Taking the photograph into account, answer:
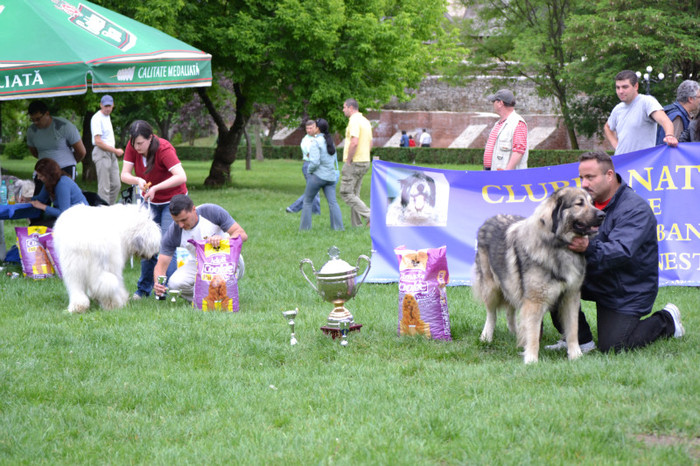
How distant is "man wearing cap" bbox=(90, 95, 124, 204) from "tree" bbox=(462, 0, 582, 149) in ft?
88.3

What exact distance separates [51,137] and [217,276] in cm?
493

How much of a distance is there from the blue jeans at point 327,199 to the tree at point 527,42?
25824 mm

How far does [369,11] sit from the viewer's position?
2248 cm

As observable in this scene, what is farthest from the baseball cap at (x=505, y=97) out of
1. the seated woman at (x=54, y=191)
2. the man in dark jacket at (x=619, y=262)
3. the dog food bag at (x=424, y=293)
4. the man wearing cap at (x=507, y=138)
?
the seated woman at (x=54, y=191)

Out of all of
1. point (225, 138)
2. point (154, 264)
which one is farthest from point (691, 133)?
point (225, 138)

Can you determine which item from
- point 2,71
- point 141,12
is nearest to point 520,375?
point 2,71

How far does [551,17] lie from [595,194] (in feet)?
118

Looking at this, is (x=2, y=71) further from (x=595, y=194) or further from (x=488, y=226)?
(x=595, y=194)

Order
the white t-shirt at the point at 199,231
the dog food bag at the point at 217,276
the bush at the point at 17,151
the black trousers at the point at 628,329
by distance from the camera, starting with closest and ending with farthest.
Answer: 1. the black trousers at the point at 628,329
2. the dog food bag at the point at 217,276
3. the white t-shirt at the point at 199,231
4. the bush at the point at 17,151

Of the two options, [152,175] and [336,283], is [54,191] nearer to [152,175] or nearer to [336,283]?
[152,175]

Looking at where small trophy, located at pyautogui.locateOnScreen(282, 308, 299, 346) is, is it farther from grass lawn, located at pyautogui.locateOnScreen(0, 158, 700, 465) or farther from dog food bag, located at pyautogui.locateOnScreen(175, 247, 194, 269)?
dog food bag, located at pyautogui.locateOnScreen(175, 247, 194, 269)

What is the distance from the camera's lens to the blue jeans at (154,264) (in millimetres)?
7836

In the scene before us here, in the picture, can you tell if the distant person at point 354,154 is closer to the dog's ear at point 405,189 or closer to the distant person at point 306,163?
the distant person at point 306,163

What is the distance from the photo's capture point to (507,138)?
8.38 m
